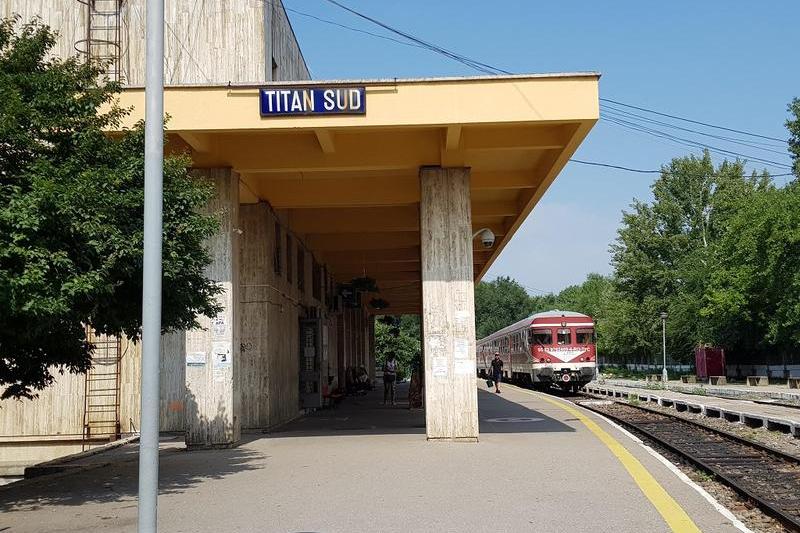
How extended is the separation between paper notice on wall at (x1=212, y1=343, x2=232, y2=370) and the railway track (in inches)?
301

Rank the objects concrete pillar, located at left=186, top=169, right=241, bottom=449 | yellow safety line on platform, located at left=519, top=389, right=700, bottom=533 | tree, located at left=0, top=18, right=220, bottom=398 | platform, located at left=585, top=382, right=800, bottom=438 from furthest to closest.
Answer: platform, located at left=585, top=382, right=800, bottom=438
concrete pillar, located at left=186, top=169, right=241, bottom=449
tree, located at left=0, top=18, right=220, bottom=398
yellow safety line on platform, located at left=519, top=389, right=700, bottom=533

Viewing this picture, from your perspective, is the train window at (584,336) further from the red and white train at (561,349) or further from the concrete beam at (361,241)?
the concrete beam at (361,241)

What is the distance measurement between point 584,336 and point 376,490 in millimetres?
25335

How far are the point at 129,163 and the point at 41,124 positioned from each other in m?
1.04

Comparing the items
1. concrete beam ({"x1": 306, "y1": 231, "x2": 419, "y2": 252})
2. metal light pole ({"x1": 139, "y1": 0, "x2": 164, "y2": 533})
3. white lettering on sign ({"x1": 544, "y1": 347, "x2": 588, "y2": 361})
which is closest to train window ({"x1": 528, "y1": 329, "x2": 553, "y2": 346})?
white lettering on sign ({"x1": 544, "y1": 347, "x2": 588, "y2": 361})

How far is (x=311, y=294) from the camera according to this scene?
25.5 m

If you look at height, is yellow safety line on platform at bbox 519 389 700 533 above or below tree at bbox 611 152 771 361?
below

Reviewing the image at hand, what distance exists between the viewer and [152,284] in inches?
204

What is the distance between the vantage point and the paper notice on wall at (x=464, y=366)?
48.2 ft

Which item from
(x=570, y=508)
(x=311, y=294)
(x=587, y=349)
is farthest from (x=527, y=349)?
(x=570, y=508)

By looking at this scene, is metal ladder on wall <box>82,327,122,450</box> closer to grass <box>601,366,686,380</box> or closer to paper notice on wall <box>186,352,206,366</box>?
paper notice on wall <box>186,352,206,366</box>

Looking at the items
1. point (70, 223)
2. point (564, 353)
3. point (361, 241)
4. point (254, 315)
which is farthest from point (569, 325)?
point (70, 223)

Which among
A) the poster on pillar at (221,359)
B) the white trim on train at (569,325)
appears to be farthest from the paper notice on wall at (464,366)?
the white trim on train at (569,325)

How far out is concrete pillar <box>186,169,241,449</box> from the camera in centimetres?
1435
